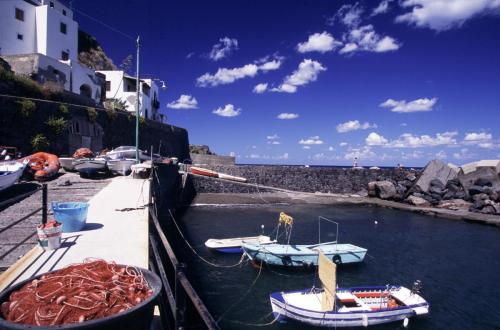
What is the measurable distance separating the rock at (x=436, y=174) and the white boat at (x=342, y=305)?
2989cm

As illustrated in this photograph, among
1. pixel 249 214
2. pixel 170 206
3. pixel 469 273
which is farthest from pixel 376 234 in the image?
pixel 170 206

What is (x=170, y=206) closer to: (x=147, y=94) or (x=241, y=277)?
(x=241, y=277)

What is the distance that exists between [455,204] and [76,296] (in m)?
37.1

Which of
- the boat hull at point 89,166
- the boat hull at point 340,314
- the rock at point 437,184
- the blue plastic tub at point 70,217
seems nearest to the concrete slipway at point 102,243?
the blue plastic tub at point 70,217

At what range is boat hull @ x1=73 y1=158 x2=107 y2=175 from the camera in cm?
1639

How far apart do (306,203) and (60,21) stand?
34.1 metres

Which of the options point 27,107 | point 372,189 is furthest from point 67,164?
point 372,189

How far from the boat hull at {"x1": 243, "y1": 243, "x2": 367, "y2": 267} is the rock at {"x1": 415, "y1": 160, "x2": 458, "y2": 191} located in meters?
26.6

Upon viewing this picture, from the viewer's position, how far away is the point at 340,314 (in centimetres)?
963

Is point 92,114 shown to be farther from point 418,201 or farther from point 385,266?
point 418,201

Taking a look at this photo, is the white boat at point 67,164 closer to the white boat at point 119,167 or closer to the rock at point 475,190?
the white boat at point 119,167

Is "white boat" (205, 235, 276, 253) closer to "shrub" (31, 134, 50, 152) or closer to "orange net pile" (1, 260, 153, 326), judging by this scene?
"shrub" (31, 134, 50, 152)

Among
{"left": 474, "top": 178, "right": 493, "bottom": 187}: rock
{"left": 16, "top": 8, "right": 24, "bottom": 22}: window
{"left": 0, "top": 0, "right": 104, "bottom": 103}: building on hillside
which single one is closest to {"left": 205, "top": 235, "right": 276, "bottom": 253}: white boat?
{"left": 0, "top": 0, "right": 104, "bottom": 103}: building on hillside

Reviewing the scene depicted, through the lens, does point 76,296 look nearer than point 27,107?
Yes
